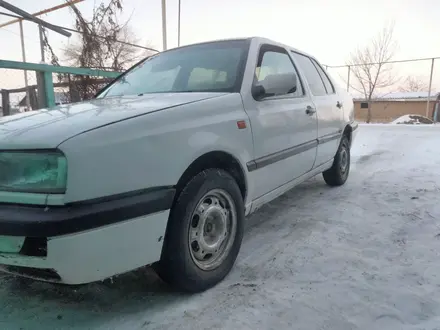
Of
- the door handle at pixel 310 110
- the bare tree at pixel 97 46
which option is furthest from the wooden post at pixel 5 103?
the door handle at pixel 310 110

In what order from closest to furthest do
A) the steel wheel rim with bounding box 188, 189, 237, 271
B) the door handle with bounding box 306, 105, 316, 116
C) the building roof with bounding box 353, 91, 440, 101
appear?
1. the steel wheel rim with bounding box 188, 189, 237, 271
2. the door handle with bounding box 306, 105, 316, 116
3. the building roof with bounding box 353, 91, 440, 101

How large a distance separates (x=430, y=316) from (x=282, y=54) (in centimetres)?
248

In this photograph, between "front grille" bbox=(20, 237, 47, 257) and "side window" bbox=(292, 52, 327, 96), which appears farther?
"side window" bbox=(292, 52, 327, 96)

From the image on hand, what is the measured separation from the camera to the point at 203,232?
2135mm

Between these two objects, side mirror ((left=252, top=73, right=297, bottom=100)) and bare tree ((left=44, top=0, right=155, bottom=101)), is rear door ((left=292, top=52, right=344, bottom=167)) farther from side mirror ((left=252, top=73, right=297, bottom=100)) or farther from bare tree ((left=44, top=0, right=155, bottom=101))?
bare tree ((left=44, top=0, right=155, bottom=101))

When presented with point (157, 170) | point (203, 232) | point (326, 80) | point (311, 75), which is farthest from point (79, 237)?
point (326, 80)

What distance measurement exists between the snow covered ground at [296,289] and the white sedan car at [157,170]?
227mm

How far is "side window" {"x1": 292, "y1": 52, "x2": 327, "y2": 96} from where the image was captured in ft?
12.2

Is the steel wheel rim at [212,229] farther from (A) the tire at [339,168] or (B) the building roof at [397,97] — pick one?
(B) the building roof at [397,97]

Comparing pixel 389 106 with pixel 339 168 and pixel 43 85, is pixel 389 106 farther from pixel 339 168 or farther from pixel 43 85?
pixel 43 85

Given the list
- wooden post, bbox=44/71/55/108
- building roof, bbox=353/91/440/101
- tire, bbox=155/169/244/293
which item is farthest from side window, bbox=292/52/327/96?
building roof, bbox=353/91/440/101

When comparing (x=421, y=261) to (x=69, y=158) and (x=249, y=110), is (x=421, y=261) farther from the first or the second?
(x=69, y=158)

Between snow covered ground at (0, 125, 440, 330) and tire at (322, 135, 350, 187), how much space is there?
1020mm

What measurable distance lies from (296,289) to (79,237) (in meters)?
1.31
